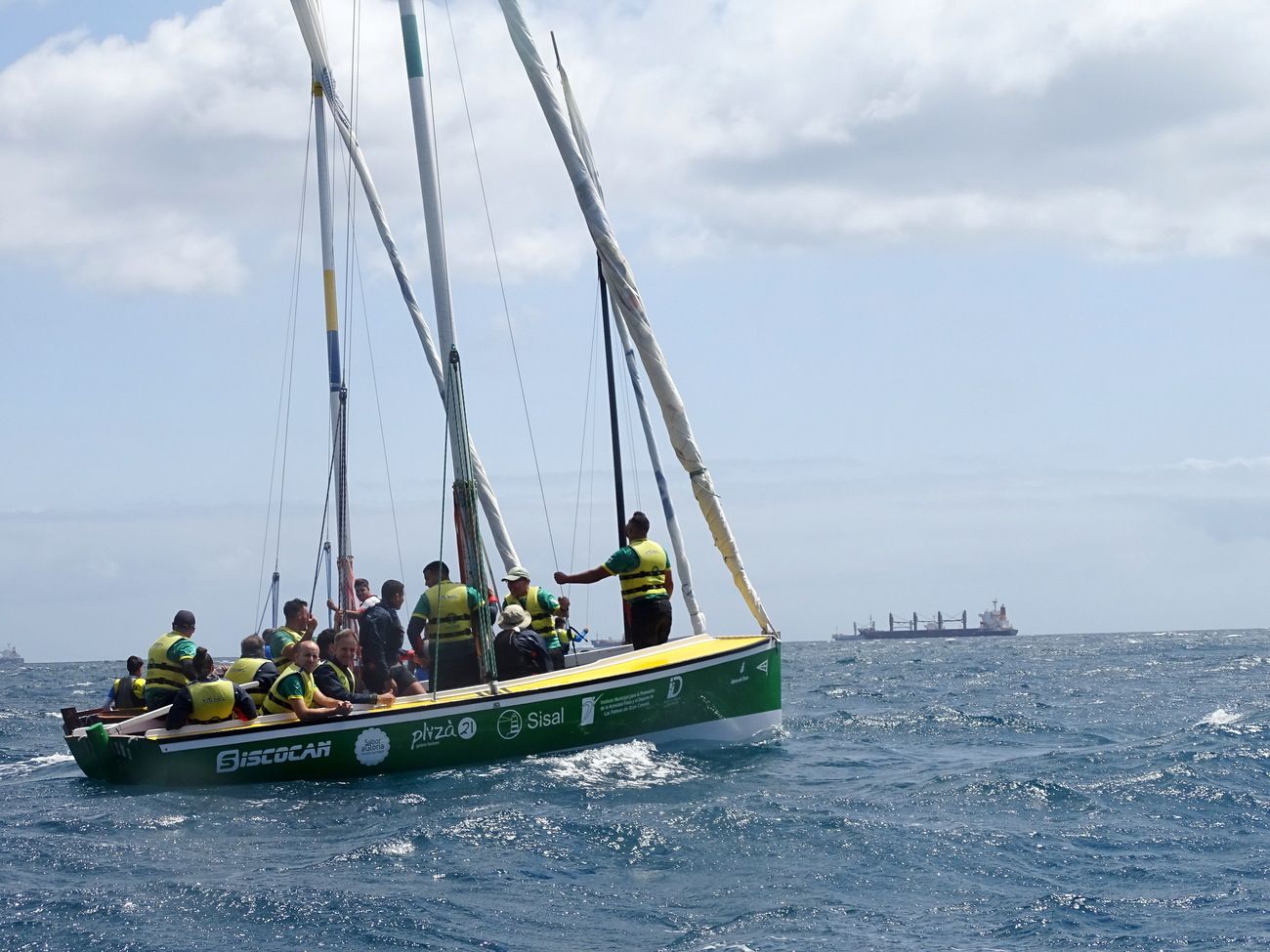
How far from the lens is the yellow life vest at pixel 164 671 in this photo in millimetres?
15766

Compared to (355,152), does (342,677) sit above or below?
below

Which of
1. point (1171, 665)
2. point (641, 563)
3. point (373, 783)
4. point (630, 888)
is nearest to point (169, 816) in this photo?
point (373, 783)

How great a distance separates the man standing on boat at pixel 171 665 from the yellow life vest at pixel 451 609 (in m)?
2.95

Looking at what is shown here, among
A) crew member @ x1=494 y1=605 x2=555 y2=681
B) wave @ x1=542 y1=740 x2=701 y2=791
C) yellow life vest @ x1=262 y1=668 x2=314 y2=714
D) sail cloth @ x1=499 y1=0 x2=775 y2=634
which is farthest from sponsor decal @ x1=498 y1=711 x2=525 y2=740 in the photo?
sail cloth @ x1=499 y1=0 x2=775 y2=634

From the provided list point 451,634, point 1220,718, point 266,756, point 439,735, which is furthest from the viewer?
point 1220,718

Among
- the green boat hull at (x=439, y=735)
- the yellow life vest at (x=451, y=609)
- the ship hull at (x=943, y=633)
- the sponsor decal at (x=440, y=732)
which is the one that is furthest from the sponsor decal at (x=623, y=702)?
the ship hull at (x=943, y=633)

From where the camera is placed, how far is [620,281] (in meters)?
16.1

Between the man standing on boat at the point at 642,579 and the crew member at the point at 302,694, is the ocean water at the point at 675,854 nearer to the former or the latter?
the crew member at the point at 302,694

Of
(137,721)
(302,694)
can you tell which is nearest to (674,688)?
(302,694)

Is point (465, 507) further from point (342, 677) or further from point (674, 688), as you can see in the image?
point (674, 688)

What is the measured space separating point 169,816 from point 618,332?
9502mm

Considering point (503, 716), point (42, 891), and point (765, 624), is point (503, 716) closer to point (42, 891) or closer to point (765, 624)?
point (765, 624)

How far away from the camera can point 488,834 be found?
10.8 metres

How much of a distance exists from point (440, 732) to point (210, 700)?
2098 millimetres
